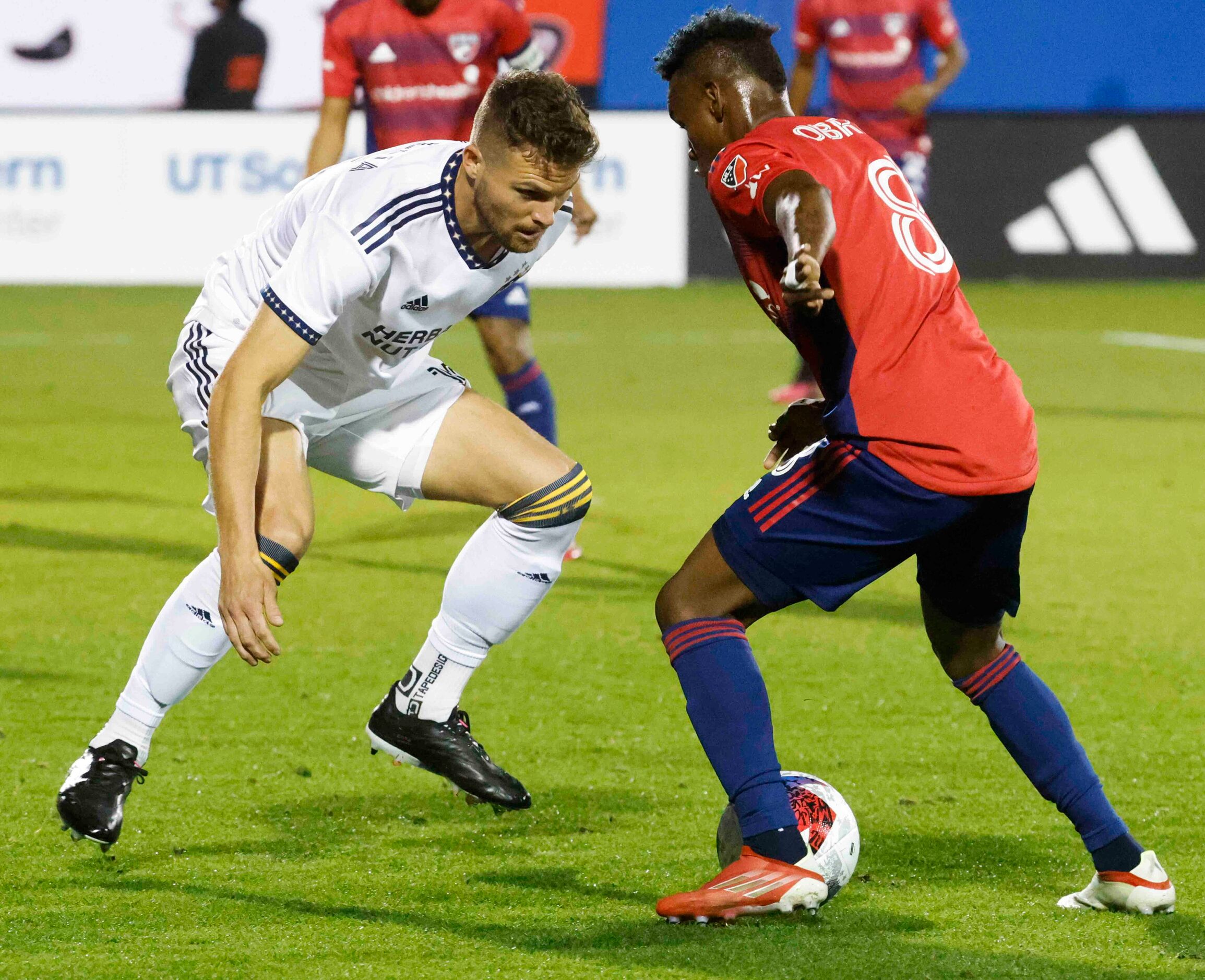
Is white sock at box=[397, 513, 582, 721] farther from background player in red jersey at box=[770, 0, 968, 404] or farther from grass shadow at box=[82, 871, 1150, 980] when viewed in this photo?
background player in red jersey at box=[770, 0, 968, 404]

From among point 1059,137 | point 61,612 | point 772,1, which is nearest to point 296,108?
point 772,1

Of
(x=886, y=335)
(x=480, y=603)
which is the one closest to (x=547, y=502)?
(x=480, y=603)

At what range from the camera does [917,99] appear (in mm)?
11117

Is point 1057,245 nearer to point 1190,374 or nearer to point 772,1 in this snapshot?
point 772,1

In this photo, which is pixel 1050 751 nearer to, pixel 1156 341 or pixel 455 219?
pixel 455 219

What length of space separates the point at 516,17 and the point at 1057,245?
1204 cm

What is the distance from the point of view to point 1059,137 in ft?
59.3

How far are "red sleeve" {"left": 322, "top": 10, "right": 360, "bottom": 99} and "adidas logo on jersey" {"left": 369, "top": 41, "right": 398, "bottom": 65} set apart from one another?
0.09 meters

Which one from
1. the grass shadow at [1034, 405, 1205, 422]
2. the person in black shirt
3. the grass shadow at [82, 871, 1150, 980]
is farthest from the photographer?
the person in black shirt

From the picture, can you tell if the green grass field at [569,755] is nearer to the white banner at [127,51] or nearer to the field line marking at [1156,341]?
the field line marking at [1156,341]

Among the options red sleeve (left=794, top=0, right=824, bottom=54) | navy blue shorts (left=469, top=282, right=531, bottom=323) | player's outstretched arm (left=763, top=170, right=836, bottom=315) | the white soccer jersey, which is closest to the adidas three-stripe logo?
the white soccer jersey

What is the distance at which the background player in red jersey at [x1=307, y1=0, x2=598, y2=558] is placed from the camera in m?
7.41

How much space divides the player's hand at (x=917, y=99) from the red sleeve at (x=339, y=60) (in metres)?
4.53

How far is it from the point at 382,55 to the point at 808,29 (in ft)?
15.2
